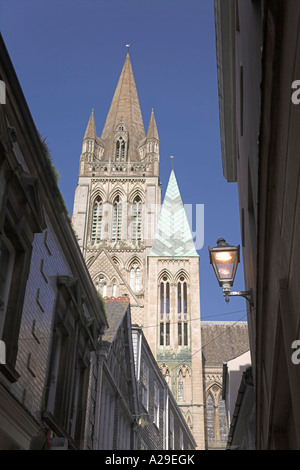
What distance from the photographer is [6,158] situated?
796cm

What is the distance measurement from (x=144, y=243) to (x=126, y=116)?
2575 centimetres

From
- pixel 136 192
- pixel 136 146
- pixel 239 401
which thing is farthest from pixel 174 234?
pixel 239 401

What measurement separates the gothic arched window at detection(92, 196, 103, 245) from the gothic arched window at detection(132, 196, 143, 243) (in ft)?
12.8

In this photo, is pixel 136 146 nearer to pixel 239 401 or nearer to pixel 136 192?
pixel 136 192

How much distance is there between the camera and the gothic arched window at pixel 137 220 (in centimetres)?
6550

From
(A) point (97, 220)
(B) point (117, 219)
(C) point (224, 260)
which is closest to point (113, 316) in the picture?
(C) point (224, 260)

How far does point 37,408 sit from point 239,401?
23.4 ft

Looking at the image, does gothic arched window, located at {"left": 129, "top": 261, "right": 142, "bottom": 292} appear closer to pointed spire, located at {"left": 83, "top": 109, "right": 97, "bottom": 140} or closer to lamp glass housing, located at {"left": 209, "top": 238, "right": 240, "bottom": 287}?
pointed spire, located at {"left": 83, "top": 109, "right": 97, "bottom": 140}

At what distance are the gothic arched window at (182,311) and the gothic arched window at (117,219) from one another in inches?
468

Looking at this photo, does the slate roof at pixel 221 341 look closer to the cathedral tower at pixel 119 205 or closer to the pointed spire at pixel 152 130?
the cathedral tower at pixel 119 205

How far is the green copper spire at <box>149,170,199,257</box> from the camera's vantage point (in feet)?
190

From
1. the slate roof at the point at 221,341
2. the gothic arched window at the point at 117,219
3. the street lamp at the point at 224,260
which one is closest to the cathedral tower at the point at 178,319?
the gothic arched window at the point at 117,219

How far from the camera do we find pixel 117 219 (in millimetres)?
67125

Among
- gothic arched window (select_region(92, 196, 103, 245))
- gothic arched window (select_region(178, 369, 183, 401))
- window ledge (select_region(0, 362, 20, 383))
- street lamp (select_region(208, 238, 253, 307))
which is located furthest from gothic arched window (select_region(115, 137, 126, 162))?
window ledge (select_region(0, 362, 20, 383))
